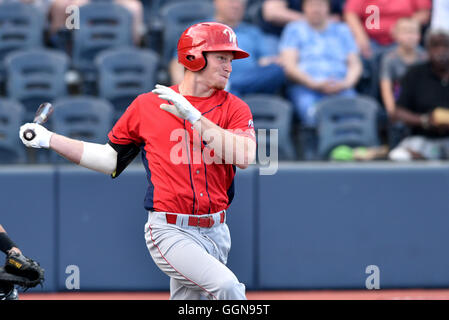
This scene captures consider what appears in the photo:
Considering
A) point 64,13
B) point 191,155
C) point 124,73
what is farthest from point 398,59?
point 191,155

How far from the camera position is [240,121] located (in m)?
3.91

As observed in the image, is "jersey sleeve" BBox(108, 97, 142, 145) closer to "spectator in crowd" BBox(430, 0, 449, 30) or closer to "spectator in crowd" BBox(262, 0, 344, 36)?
"spectator in crowd" BBox(262, 0, 344, 36)

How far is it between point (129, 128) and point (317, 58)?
177 inches

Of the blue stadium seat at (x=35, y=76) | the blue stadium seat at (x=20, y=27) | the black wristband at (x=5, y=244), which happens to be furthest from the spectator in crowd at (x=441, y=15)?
the black wristband at (x=5, y=244)

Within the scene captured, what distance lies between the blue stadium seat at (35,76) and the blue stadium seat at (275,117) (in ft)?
6.34

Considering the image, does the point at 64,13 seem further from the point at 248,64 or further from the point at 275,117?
the point at 275,117

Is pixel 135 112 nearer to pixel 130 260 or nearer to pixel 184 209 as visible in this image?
pixel 184 209

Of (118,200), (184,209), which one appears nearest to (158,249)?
(184,209)

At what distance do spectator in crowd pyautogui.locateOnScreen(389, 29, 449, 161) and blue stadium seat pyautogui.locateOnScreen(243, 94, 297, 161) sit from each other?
1.05 m

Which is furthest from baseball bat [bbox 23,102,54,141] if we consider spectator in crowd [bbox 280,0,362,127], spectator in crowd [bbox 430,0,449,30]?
spectator in crowd [bbox 430,0,449,30]

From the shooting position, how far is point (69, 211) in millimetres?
6316

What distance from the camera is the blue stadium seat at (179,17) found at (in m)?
8.48

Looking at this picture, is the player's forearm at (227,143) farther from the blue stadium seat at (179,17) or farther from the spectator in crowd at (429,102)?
the blue stadium seat at (179,17)

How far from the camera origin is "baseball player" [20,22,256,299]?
380cm
